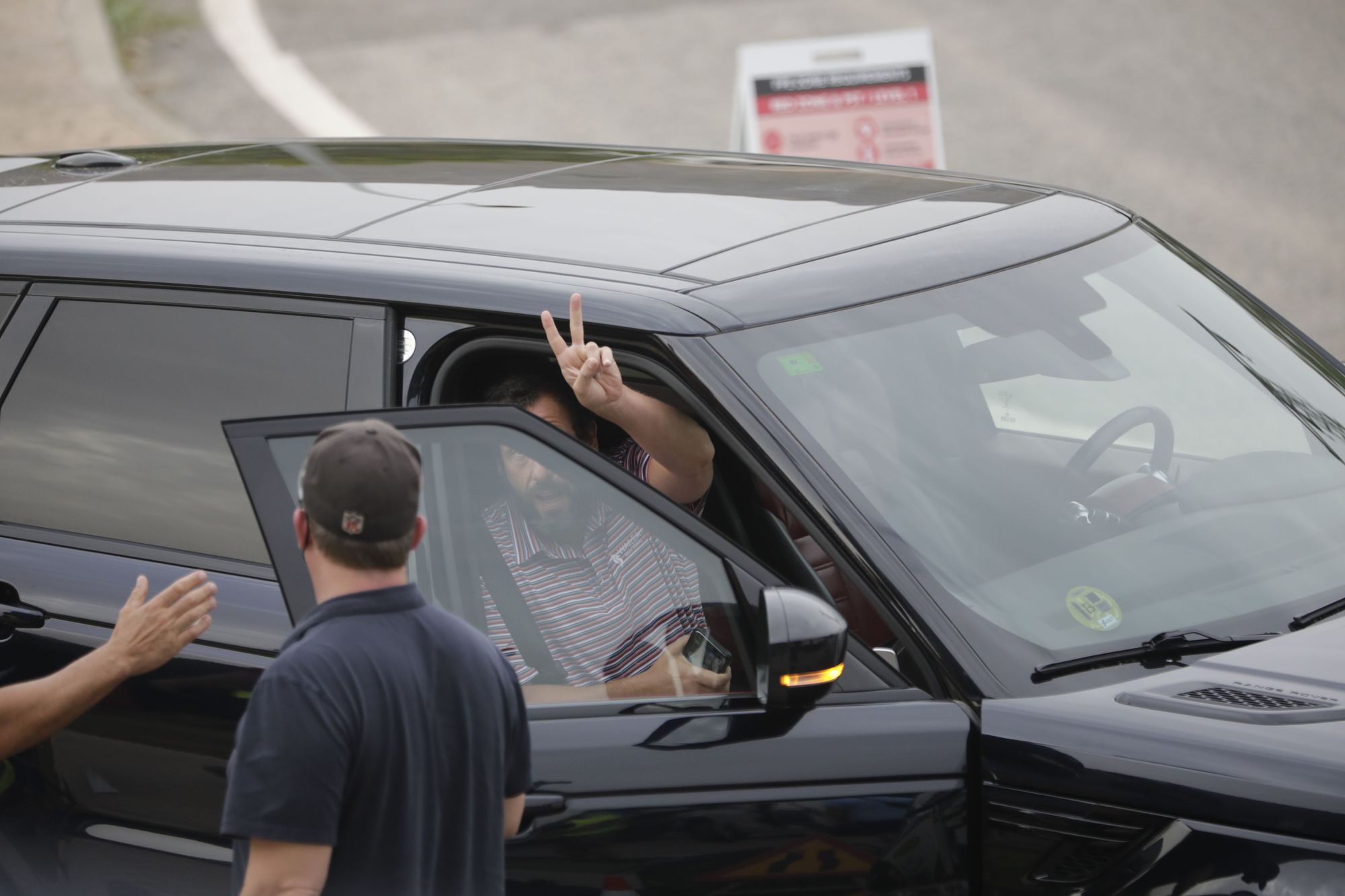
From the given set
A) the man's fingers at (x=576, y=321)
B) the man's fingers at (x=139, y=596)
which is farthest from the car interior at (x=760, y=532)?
the man's fingers at (x=139, y=596)

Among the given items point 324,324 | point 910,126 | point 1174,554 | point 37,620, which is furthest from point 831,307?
point 910,126

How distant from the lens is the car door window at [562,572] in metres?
2.49

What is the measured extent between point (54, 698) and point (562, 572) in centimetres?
83

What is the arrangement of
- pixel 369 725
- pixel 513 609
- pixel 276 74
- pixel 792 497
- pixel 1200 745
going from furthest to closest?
pixel 276 74 → pixel 513 609 → pixel 792 497 → pixel 1200 745 → pixel 369 725

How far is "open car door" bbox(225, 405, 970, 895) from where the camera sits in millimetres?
2320

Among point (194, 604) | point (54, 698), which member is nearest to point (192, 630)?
point (194, 604)

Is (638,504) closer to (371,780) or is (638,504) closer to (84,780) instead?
(371,780)

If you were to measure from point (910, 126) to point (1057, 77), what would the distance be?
625cm

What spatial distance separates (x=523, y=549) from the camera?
2607 millimetres

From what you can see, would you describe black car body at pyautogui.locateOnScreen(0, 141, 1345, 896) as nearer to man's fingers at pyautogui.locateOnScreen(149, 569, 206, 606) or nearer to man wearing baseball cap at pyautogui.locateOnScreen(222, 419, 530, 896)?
man's fingers at pyautogui.locateOnScreen(149, 569, 206, 606)

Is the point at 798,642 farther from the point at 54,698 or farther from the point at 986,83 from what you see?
the point at 986,83

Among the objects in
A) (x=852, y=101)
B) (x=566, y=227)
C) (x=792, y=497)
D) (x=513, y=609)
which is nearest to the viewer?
(x=792, y=497)

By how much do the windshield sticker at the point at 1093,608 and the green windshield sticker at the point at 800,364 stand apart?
0.58 metres

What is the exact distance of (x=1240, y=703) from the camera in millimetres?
2275
